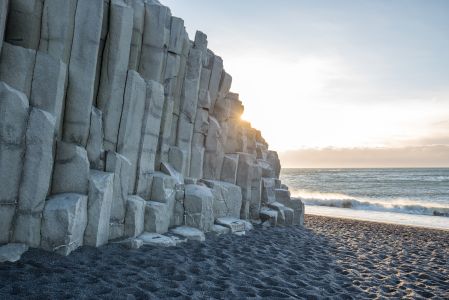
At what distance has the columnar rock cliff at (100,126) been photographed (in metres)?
7.21

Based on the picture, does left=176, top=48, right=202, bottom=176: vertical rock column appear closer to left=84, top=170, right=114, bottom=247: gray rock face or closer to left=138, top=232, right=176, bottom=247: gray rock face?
left=138, top=232, right=176, bottom=247: gray rock face

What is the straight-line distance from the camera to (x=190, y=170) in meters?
13.5

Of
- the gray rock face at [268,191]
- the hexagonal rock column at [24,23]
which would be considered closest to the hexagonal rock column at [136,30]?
the hexagonal rock column at [24,23]

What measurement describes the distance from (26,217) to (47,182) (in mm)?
810

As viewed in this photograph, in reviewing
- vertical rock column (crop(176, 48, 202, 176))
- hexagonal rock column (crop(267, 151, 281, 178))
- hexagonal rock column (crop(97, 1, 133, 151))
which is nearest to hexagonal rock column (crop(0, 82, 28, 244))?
hexagonal rock column (crop(97, 1, 133, 151))

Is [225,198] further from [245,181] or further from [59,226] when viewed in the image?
[59,226]

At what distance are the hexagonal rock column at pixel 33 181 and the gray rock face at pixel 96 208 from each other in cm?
104

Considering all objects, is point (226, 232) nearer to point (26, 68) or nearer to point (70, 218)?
point (70, 218)

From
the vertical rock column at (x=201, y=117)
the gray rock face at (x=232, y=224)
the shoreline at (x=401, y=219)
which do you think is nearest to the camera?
the gray rock face at (x=232, y=224)

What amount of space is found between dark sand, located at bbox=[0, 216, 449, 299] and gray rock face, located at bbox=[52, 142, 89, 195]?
1.44m

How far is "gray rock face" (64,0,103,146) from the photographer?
829 cm

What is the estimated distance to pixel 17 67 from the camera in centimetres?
743

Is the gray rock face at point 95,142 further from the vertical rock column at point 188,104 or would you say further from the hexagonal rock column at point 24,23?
the vertical rock column at point 188,104

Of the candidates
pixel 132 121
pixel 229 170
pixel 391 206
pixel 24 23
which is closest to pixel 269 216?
pixel 229 170
